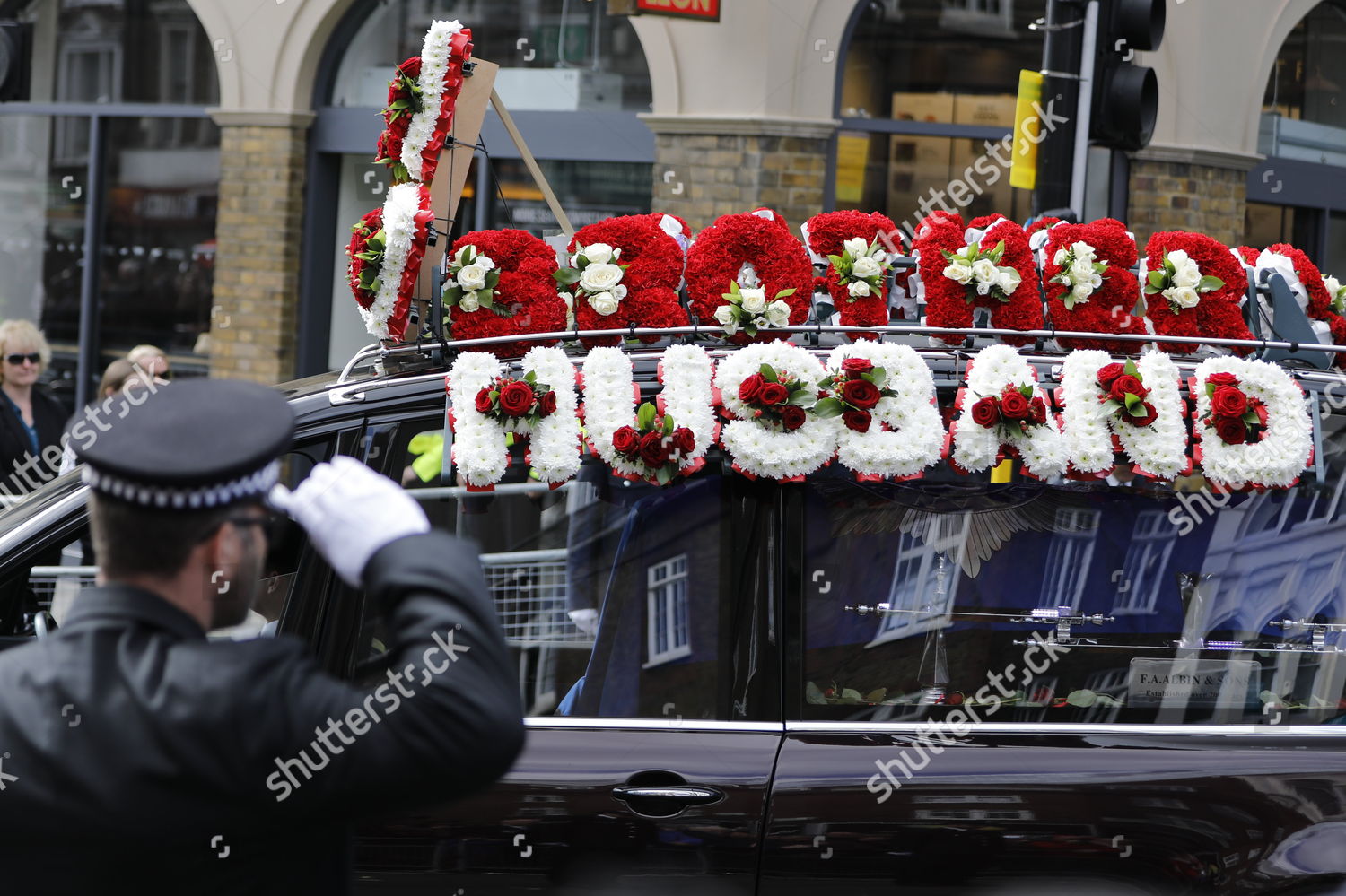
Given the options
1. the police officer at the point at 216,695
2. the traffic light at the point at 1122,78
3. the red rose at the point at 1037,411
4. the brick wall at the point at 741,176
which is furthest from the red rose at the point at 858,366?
the brick wall at the point at 741,176

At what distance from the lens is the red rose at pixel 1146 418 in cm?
331

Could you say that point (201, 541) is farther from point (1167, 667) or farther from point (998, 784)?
point (1167, 667)

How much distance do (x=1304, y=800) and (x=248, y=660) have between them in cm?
232

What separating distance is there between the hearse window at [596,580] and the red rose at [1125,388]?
941mm

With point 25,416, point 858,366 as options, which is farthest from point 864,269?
point 25,416

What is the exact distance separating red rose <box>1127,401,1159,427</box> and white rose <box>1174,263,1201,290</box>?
1.97 feet

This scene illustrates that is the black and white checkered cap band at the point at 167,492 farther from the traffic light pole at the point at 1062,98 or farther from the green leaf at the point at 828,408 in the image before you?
the traffic light pole at the point at 1062,98

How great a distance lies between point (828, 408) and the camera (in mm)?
3270

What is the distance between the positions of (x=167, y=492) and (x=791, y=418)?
1807 millimetres

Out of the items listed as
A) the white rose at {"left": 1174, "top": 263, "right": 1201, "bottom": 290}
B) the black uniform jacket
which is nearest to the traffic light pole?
the white rose at {"left": 1174, "top": 263, "right": 1201, "bottom": 290}

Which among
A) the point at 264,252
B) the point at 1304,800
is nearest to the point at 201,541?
the point at 1304,800

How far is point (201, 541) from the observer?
5.25ft

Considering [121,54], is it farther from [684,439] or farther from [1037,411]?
[1037,411]

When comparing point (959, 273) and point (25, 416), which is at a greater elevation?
point (959, 273)
